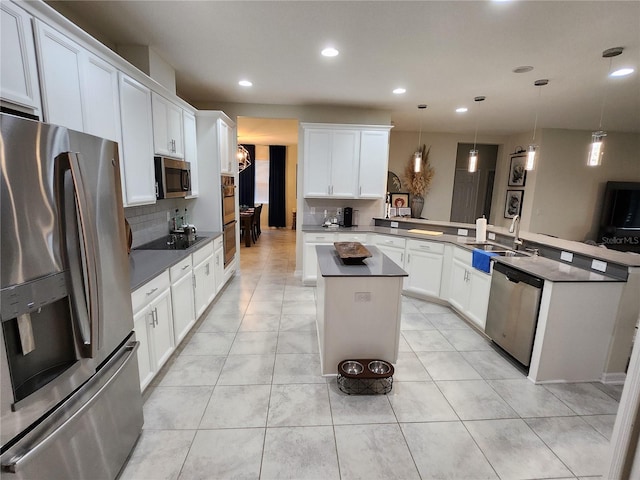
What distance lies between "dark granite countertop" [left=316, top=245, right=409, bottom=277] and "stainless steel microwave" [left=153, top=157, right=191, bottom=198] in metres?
1.60

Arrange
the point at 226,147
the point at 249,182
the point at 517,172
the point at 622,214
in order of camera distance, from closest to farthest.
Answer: the point at 226,147
the point at 622,214
the point at 517,172
the point at 249,182

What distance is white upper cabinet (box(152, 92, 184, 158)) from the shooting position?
2.75 m

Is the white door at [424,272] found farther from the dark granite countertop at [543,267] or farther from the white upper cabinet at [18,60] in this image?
the white upper cabinet at [18,60]

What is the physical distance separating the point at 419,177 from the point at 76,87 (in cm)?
597

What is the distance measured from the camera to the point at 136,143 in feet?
7.93

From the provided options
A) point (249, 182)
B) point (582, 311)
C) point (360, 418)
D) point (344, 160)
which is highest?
point (344, 160)

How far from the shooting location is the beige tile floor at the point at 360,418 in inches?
64.9

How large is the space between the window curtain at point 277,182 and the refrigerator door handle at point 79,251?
8.75m

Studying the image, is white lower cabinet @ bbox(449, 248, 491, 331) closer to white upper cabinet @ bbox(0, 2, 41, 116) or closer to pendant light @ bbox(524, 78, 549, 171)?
pendant light @ bbox(524, 78, 549, 171)

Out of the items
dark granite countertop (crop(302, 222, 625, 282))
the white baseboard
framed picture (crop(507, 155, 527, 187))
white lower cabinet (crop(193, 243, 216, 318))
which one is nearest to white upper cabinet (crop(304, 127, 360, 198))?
dark granite countertop (crop(302, 222, 625, 282))

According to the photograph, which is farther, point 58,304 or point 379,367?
point 379,367

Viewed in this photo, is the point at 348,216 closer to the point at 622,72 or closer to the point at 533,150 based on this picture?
the point at 533,150

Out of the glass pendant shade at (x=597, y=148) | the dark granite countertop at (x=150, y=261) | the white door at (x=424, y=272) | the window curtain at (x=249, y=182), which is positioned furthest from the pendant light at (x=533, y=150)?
the window curtain at (x=249, y=182)

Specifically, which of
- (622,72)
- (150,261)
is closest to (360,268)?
(150,261)
